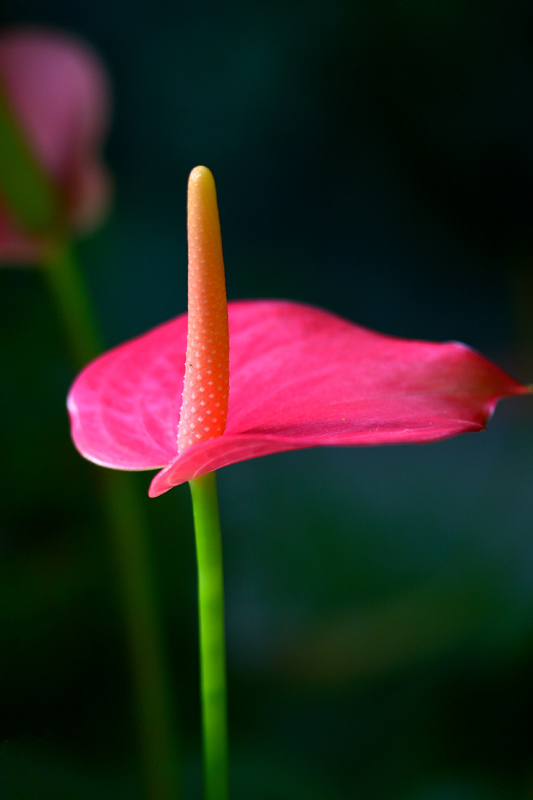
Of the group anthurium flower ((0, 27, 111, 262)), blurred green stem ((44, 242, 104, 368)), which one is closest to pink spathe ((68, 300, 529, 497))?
blurred green stem ((44, 242, 104, 368))

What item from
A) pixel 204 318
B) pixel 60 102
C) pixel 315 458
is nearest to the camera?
pixel 204 318

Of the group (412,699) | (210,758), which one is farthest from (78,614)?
(210,758)

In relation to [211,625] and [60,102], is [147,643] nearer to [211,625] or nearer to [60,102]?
[211,625]

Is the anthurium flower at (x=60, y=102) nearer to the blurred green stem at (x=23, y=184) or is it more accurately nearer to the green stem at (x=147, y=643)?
the blurred green stem at (x=23, y=184)

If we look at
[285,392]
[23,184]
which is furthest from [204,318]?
[23,184]

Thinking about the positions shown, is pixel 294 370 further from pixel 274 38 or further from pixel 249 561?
pixel 274 38

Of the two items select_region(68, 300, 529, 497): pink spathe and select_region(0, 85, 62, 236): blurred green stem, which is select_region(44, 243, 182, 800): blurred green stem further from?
select_region(68, 300, 529, 497): pink spathe

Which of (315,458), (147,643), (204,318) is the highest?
(204,318)
